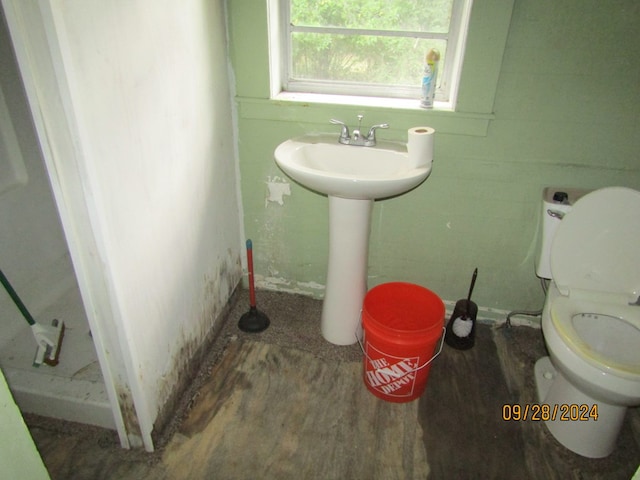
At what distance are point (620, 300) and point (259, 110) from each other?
5.01 feet

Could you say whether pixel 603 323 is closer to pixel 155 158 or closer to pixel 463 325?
pixel 463 325

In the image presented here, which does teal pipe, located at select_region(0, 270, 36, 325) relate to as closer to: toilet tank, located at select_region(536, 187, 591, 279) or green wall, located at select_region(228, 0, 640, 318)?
green wall, located at select_region(228, 0, 640, 318)

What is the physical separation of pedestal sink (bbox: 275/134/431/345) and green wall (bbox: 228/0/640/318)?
0.15 meters

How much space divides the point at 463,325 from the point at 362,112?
1.01 meters

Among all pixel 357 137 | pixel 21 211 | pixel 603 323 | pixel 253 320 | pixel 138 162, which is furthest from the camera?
pixel 253 320

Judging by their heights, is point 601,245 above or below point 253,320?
above

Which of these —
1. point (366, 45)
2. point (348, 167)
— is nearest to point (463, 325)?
point (348, 167)

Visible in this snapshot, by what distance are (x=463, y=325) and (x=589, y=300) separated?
20.1 inches

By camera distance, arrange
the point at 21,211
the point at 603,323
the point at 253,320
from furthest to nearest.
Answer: the point at 253,320 < the point at 21,211 < the point at 603,323

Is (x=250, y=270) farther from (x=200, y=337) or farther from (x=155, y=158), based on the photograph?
(x=155, y=158)

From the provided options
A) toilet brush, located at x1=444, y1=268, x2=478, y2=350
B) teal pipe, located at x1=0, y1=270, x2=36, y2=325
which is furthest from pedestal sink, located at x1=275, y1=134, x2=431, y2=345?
teal pipe, located at x1=0, y1=270, x2=36, y2=325

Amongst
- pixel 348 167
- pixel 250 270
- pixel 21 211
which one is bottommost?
pixel 250 270
